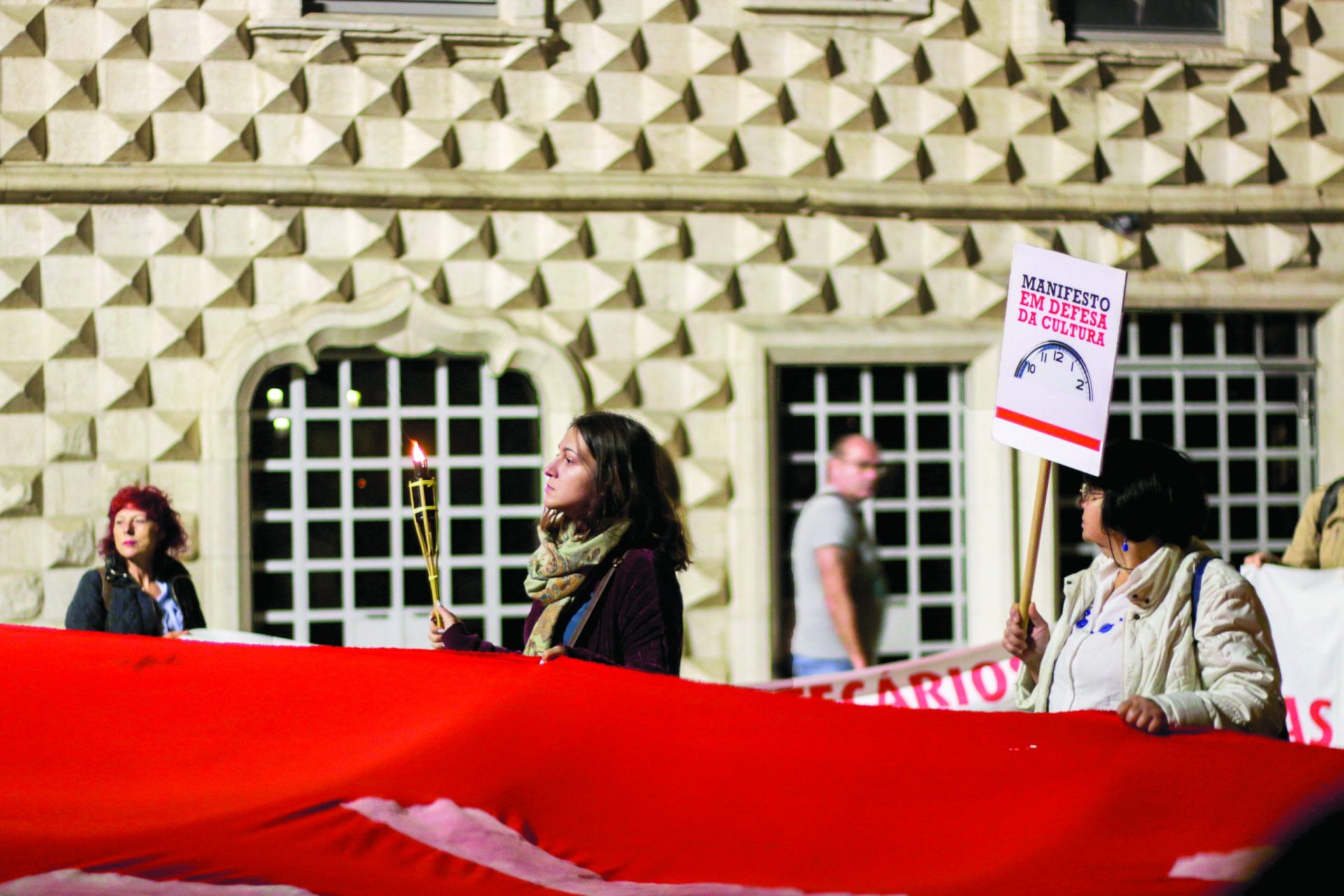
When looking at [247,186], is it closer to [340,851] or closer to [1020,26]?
[1020,26]

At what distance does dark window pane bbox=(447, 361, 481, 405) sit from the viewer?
913cm

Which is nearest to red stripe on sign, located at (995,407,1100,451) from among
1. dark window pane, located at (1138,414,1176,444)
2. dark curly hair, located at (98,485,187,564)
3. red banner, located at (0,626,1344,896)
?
red banner, located at (0,626,1344,896)

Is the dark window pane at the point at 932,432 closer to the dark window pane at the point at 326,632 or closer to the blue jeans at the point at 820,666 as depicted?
the blue jeans at the point at 820,666

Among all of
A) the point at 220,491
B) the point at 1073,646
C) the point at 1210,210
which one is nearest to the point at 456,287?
the point at 220,491

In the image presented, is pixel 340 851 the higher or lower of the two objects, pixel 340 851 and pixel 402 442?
the lower

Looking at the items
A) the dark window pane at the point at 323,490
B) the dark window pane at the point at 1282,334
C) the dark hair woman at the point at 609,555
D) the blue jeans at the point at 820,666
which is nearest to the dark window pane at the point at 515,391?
the dark window pane at the point at 323,490

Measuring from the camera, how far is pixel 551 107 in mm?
8992

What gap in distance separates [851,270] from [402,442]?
2.96m

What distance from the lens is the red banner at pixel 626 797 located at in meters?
3.18

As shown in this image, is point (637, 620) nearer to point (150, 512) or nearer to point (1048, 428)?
point (1048, 428)

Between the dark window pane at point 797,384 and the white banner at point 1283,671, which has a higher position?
the dark window pane at point 797,384

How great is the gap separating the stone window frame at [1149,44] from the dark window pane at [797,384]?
7.83ft

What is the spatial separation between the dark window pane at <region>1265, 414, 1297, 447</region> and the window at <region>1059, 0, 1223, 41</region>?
99.0 inches

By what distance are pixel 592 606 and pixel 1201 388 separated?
707 centimetres
